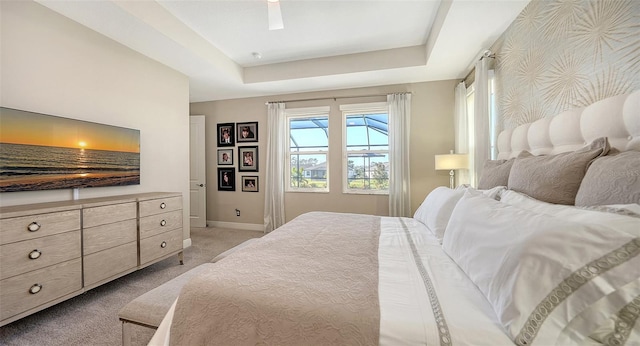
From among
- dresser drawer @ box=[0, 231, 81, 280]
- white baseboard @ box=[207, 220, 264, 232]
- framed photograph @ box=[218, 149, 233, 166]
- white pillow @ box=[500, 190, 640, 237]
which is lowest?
white baseboard @ box=[207, 220, 264, 232]

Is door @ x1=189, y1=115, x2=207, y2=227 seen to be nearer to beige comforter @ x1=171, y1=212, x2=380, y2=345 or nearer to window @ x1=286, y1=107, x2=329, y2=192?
window @ x1=286, y1=107, x2=329, y2=192

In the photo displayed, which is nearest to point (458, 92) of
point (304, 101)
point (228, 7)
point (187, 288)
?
point (304, 101)

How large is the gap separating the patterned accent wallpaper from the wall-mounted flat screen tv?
3.76 m

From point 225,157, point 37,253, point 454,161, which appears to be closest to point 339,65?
point 454,161

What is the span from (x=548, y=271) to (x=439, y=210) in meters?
1.07

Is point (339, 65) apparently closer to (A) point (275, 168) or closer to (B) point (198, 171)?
(A) point (275, 168)

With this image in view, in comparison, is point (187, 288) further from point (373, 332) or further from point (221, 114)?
point (221, 114)

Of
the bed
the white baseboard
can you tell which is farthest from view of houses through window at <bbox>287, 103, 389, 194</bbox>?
the bed

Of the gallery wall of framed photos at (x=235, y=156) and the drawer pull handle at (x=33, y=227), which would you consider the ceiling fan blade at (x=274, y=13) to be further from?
the gallery wall of framed photos at (x=235, y=156)

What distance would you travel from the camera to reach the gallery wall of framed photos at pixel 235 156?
14.6ft

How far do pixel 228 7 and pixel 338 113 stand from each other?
2174mm

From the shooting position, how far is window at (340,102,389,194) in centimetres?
395

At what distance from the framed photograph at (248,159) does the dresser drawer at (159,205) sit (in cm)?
167

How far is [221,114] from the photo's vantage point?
4.57 m
